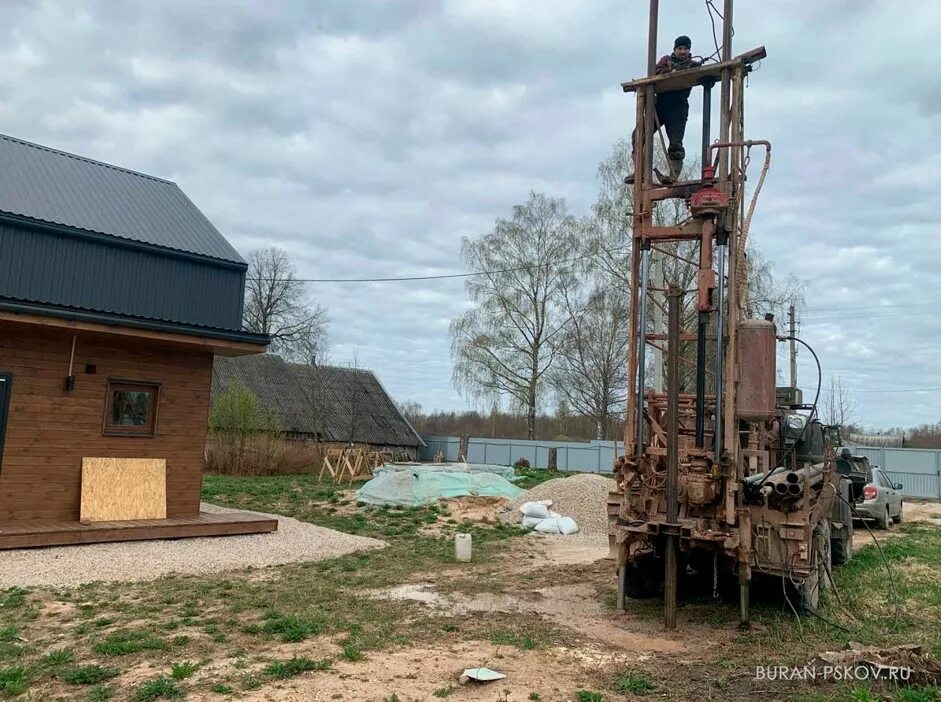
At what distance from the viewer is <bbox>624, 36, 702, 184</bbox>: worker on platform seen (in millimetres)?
7871

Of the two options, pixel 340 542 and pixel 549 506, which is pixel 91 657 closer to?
pixel 340 542

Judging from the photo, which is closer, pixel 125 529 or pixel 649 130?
pixel 649 130

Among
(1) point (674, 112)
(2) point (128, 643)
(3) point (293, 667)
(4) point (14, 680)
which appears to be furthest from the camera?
(1) point (674, 112)

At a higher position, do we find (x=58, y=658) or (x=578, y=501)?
(x=578, y=501)

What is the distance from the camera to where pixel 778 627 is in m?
6.86

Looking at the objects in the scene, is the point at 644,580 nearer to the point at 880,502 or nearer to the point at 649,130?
the point at 649,130

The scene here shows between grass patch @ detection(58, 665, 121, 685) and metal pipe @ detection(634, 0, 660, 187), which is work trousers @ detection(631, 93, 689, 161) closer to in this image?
metal pipe @ detection(634, 0, 660, 187)

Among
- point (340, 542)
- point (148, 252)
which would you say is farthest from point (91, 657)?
point (148, 252)

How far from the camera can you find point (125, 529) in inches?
417

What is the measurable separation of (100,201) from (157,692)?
10.4m

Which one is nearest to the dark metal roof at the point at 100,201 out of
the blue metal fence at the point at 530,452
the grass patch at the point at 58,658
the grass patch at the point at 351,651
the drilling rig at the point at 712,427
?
the grass patch at the point at 58,658

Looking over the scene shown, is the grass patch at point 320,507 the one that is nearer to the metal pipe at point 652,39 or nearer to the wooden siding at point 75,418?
the wooden siding at point 75,418

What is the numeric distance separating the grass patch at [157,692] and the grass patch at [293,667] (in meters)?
0.64

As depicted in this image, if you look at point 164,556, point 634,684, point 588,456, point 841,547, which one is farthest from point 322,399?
point 634,684
